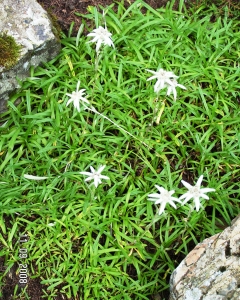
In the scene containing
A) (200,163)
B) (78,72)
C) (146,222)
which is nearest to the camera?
(146,222)

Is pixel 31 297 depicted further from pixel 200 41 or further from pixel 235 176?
pixel 200 41

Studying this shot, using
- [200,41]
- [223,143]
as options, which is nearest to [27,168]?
[223,143]

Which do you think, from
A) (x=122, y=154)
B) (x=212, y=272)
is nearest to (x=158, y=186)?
(x=212, y=272)

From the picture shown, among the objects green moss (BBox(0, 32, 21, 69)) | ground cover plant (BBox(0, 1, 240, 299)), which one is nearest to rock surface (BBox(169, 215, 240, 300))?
ground cover plant (BBox(0, 1, 240, 299))

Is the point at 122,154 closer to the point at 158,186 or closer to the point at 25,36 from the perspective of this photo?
the point at 158,186

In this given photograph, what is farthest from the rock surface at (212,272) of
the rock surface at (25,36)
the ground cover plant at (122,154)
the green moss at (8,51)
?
the green moss at (8,51)

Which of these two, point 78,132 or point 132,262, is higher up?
point 78,132
